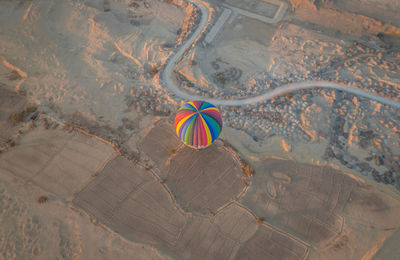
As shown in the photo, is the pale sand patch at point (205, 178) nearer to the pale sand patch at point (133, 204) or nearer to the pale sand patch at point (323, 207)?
the pale sand patch at point (133, 204)

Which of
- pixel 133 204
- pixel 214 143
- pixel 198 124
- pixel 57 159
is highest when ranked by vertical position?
pixel 198 124

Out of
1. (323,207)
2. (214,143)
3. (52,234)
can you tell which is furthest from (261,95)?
(52,234)

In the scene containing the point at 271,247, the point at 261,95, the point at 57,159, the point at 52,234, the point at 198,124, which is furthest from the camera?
the point at 261,95

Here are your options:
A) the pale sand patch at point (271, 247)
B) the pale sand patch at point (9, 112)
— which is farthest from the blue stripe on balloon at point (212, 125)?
the pale sand patch at point (9, 112)

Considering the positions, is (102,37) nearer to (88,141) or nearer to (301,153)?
(88,141)

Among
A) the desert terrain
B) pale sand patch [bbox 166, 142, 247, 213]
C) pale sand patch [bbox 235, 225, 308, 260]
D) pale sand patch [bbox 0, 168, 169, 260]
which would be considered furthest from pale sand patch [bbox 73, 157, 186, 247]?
pale sand patch [bbox 235, 225, 308, 260]

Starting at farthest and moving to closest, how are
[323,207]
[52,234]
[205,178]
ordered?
1. [205,178]
2. [323,207]
3. [52,234]

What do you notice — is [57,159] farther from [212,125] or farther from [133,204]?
[212,125]
